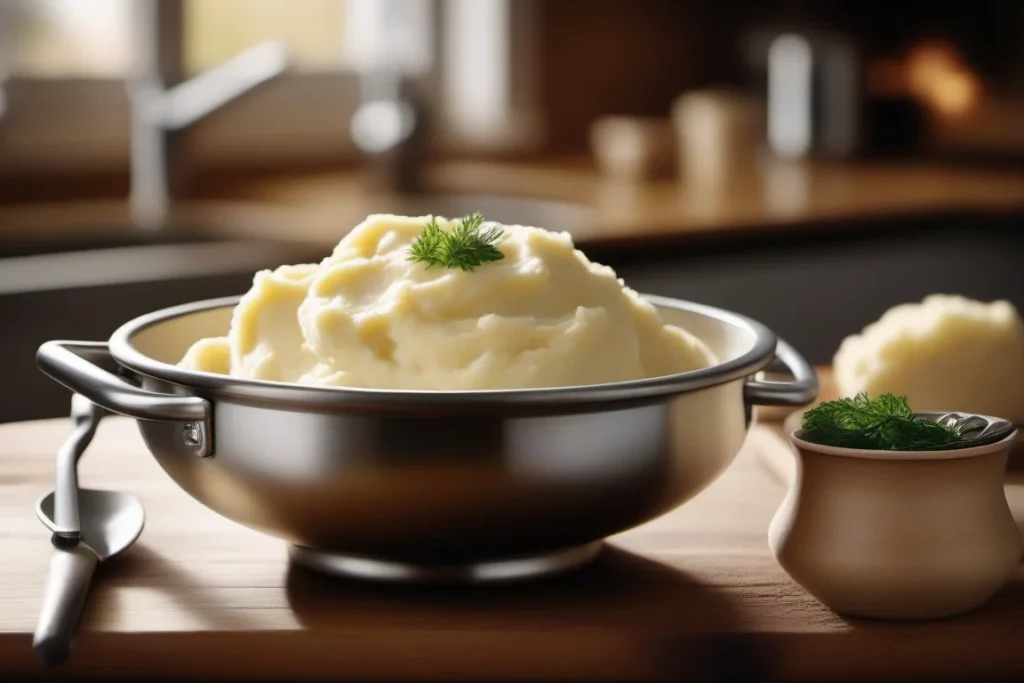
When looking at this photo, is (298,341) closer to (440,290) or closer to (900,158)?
(440,290)

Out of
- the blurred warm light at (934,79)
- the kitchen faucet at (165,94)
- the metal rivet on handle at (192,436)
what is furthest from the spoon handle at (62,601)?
the blurred warm light at (934,79)

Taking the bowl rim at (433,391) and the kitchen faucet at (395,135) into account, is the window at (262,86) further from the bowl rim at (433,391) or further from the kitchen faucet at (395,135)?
the bowl rim at (433,391)

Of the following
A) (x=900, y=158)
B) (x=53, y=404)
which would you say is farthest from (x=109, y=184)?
(x=900, y=158)

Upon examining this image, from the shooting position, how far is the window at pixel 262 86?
318 centimetres

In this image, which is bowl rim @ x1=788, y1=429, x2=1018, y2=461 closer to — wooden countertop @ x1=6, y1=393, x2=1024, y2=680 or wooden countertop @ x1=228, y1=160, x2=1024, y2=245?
wooden countertop @ x1=6, y1=393, x2=1024, y2=680

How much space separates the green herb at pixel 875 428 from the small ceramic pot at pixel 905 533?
0.02 meters

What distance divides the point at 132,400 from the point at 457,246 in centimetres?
24

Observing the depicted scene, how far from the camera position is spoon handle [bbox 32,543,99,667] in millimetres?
790

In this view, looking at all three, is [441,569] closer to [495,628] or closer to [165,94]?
Result: [495,628]

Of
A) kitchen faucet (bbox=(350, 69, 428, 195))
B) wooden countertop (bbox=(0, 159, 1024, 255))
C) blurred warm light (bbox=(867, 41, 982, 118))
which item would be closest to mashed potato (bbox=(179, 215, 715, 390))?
wooden countertop (bbox=(0, 159, 1024, 255))

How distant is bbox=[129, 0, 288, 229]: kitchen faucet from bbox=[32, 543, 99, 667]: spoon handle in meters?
2.12

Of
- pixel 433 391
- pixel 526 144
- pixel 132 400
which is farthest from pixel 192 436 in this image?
pixel 526 144

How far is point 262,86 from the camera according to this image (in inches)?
119

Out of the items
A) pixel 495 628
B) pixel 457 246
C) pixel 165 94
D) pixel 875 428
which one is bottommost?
pixel 495 628
